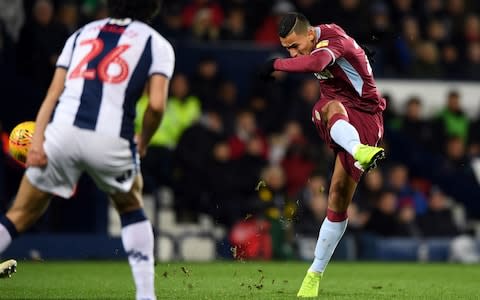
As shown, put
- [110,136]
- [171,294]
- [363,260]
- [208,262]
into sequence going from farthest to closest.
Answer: [363,260]
[208,262]
[171,294]
[110,136]

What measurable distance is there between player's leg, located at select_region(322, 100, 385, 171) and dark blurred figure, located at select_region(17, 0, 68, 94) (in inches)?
254

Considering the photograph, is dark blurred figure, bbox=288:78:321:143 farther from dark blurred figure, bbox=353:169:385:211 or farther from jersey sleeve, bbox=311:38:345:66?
jersey sleeve, bbox=311:38:345:66

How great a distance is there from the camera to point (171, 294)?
877cm

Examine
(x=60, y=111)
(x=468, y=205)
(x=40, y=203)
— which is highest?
(x=60, y=111)

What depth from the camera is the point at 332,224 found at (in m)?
9.02

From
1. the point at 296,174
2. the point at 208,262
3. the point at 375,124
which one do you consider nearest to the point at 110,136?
the point at 375,124

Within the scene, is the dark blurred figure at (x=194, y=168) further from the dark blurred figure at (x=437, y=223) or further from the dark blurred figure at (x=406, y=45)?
the dark blurred figure at (x=406, y=45)

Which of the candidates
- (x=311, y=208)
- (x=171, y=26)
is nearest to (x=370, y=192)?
(x=311, y=208)

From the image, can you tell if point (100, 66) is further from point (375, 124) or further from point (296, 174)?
point (296, 174)

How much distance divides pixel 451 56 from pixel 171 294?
11001 millimetres

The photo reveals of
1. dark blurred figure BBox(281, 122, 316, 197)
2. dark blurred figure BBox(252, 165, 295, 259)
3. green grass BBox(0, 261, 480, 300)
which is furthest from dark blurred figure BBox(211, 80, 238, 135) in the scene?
green grass BBox(0, 261, 480, 300)

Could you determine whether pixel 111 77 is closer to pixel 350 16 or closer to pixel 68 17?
pixel 68 17

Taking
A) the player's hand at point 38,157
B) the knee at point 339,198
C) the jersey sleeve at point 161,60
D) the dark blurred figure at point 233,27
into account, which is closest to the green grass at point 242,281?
the knee at point 339,198

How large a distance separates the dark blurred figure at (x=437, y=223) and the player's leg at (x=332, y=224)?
24.7 ft
